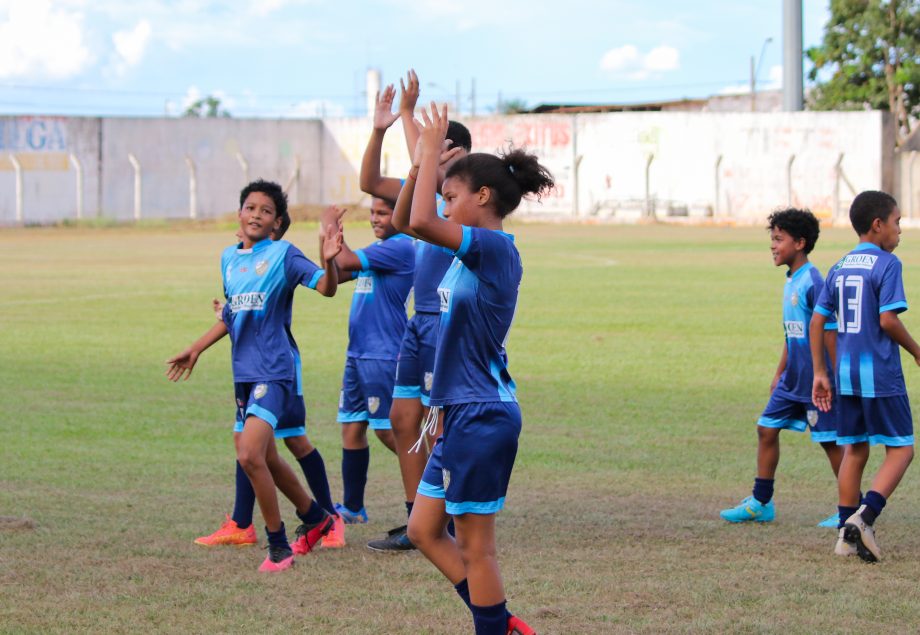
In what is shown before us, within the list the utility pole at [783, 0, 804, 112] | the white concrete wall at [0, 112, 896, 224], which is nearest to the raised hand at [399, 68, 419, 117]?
the white concrete wall at [0, 112, 896, 224]

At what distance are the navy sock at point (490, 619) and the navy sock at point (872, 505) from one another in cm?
229

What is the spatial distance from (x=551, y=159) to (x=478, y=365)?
5260cm

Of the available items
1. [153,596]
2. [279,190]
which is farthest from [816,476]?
[153,596]

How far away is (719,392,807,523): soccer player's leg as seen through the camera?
693cm

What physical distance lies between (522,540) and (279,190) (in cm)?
212

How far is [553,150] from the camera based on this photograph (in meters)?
56.5

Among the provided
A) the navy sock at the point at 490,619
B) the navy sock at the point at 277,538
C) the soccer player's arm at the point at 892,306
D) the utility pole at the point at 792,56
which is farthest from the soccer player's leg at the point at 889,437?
the utility pole at the point at 792,56

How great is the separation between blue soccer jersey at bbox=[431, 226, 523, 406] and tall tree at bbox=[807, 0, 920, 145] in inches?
1969

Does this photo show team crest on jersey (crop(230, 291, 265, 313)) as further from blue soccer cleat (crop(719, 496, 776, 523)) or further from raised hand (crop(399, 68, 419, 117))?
blue soccer cleat (crop(719, 496, 776, 523))

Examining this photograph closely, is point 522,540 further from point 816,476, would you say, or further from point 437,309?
point 816,476

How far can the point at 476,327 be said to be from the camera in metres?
4.50

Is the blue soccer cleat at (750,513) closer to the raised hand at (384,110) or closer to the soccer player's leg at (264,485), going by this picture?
the soccer player's leg at (264,485)

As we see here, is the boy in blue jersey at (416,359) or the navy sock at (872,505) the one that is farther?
the boy in blue jersey at (416,359)

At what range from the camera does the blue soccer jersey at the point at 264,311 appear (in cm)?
616
